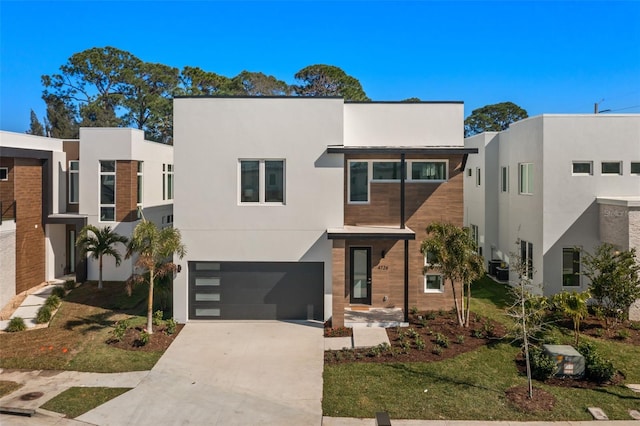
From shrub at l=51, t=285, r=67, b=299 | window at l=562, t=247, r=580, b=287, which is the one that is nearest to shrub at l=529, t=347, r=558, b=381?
window at l=562, t=247, r=580, b=287

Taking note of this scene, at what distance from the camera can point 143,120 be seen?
46.8 m

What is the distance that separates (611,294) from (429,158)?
6.81 metres

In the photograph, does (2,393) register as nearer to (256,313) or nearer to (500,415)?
(256,313)

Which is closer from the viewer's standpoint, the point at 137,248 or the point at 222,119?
the point at 137,248

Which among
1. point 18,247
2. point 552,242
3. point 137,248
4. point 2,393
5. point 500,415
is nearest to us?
point 500,415

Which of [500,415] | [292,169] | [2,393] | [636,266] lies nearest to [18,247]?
[2,393]

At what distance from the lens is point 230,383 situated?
10.9 meters

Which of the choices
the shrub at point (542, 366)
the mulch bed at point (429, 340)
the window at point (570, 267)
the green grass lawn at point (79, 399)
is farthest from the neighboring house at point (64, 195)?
the window at point (570, 267)

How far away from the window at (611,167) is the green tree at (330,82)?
32977mm

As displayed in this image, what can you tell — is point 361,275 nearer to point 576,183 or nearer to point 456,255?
point 456,255

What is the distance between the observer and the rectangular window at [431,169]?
53.2ft

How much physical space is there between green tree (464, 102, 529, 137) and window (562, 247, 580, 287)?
55372mm

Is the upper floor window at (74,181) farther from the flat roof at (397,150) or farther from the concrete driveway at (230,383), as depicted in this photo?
the flat roof at (397,150)

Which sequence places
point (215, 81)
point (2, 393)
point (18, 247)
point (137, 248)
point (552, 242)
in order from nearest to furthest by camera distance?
point (2, 393) → point (137, 248) → point (552, 242) → point (18, 247) → point (215, 81)
